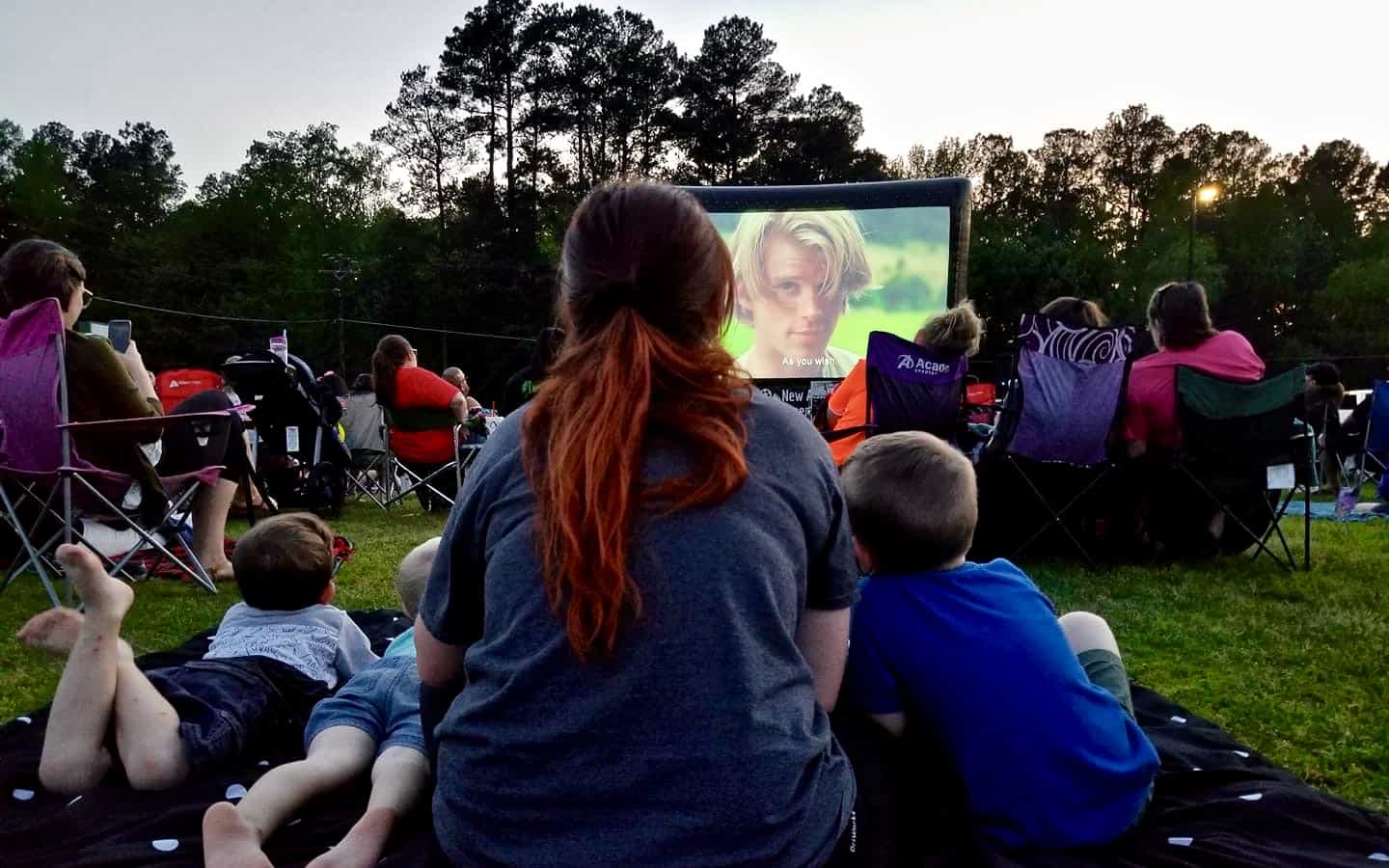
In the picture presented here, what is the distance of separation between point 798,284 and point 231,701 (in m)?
7.88

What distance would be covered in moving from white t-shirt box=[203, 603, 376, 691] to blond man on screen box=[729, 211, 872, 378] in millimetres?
7162

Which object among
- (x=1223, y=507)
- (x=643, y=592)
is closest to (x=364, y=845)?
(x=643, y=592)

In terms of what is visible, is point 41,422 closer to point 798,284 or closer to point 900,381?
point 900,381

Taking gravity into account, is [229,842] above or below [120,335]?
below

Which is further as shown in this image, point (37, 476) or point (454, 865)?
point (37, 476)

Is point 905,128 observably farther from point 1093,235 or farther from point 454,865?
point 454,865

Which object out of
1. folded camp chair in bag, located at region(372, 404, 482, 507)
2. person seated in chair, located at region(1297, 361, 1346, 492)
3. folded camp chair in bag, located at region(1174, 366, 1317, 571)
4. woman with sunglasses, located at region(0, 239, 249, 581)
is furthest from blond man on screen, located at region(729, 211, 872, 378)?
woman with sunglasses, located at region(0, 239, 249, 581)

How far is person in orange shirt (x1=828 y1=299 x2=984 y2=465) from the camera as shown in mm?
4246

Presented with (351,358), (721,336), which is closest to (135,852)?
(721,336)

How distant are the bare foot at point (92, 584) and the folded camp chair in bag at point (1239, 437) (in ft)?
13.3

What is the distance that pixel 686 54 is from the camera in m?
27.9

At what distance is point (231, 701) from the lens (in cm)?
182

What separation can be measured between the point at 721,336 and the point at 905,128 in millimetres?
36492

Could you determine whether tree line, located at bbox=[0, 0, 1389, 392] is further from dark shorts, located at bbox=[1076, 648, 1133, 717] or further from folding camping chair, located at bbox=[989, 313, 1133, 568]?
dark shorts, located at bbox=[1076, 648, 1133, 717]
